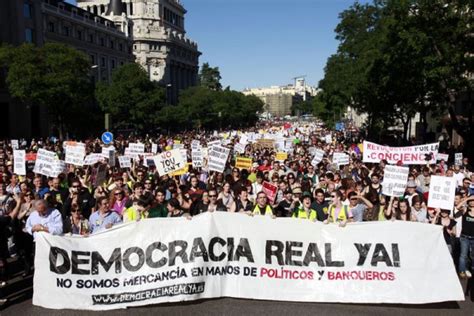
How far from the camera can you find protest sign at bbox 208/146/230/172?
12.5 metres

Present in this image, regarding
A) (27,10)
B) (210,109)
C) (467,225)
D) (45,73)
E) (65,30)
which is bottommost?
(467,225)

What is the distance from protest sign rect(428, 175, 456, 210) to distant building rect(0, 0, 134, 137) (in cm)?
4281

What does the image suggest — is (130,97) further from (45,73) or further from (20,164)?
(20,164)

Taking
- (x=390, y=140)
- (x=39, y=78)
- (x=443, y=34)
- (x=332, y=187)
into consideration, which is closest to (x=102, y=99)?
(x=39, y=78)

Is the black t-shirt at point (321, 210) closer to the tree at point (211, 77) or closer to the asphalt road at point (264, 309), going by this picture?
the asphalt road at point (264, 309)

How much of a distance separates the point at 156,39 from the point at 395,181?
104m

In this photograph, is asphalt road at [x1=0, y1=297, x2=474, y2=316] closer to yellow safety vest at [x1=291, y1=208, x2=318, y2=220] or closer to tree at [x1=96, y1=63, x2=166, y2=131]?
yellow safety vest at [x1=291, y1=208, x2=318, y2=220]

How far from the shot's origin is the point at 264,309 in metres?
6.75

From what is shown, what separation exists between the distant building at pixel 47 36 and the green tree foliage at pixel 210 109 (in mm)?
14130

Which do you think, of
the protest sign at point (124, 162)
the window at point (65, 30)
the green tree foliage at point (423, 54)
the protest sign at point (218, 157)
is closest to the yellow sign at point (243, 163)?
the protest sign at point (218, 157)

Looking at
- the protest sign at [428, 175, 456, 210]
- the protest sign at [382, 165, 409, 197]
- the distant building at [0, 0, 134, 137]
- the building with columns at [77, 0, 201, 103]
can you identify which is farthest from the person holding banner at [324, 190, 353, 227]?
the building with columns at [77, 0, 201, 103]

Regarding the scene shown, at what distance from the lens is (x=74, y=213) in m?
8.16

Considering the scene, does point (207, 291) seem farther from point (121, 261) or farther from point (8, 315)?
point (8, 315)

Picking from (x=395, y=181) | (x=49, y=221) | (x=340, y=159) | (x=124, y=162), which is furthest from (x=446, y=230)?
(x=124, y=162)
